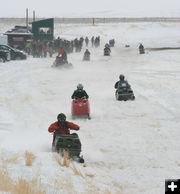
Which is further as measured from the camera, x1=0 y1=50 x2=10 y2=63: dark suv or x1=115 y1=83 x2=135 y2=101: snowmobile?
x1=0 y1=50 x2=10 y2=63: dark suv

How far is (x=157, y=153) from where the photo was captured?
31.8ft

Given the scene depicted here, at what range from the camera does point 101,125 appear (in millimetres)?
12312

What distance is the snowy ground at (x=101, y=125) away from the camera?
764 centimetres

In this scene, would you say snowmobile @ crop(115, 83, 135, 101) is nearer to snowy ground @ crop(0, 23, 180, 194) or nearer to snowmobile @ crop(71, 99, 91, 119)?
snowy ground @ crop(0, 23, 180, 194)

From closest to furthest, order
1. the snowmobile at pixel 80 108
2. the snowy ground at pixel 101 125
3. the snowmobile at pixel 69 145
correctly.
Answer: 1. the snowy ground at pixel 101 125
2. the snowmobile at pixel 69 145
3. the snowmobile at pixel 80 108

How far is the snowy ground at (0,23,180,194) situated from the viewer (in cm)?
764

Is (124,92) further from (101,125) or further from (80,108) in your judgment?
(101,125)

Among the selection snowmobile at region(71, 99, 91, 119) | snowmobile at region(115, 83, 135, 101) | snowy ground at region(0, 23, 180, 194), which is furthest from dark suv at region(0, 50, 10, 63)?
snowmobile at region(71, 99, 91, 119)

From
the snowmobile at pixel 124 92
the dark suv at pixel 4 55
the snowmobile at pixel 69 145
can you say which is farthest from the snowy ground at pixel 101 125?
the dark suv at pixel 4 55

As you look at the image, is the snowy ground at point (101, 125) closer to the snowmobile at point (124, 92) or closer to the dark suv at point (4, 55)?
the snowmobile at point (124, 92)

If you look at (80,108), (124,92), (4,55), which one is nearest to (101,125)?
(80,108)

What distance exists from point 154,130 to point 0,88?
9.05m

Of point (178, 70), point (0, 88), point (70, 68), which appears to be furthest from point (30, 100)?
point (178, 70)

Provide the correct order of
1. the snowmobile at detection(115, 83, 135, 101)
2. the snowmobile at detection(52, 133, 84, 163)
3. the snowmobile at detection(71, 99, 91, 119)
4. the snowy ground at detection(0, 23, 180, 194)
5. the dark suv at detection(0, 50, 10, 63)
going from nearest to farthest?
A: the snowy ground at detection(0, 23, 180, 194) → the snowmobile at detection(52, 133, 84, 163) → the snowmobile at detection(71, 99, 91, 119) → the snowmobile at detection(115, 83, 135, 101) → the dark suv at detection(0, 50, 10, 63)
